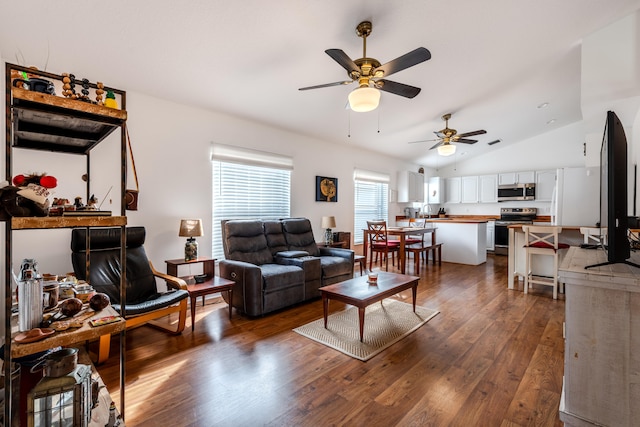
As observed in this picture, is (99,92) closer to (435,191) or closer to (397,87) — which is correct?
(397,87)

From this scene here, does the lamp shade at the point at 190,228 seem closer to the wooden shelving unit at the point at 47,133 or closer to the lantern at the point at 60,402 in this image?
the wooden shelving unit at the point at 47,133

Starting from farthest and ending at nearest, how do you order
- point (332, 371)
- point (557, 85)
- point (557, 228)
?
point (557, 85) < point (557, 228) < point (332, 371)

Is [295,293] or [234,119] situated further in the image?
[234,119]

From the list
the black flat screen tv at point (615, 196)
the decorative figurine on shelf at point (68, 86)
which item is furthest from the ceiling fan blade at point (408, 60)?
the decorative figurine on shelf at point (68, 86)

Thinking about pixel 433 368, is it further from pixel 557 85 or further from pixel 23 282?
pixel 557 85

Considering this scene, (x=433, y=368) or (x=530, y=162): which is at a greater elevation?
(x=530, y=162)

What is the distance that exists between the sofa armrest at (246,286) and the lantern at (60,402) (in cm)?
208

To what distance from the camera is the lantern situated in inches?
39.3

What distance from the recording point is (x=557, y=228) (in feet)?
12.7

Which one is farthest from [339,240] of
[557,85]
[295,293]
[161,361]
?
[557,85]

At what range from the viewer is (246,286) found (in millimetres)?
3244

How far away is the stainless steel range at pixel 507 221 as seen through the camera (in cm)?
725

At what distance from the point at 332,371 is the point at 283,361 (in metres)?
0.40

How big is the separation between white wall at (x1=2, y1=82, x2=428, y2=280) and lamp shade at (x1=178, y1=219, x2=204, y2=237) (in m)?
0.28
